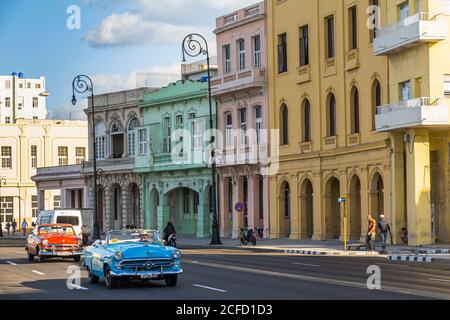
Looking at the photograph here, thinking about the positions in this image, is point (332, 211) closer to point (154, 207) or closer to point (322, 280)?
point (154, 207)

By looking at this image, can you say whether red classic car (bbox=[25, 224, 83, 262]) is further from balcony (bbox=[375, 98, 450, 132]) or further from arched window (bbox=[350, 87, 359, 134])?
arched window (bbox=[350, 87, 359, 134])

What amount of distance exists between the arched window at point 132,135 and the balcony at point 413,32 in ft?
118

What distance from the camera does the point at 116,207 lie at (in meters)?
90.7

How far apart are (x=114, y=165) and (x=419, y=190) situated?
40654mm

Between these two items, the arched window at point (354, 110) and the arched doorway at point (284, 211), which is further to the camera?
the arched doorway at point (284, 211)

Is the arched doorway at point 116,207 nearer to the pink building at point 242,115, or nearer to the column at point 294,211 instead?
the pink building at point 242,115

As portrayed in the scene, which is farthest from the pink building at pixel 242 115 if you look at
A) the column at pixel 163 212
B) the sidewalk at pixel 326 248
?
the column at pixel 163 212

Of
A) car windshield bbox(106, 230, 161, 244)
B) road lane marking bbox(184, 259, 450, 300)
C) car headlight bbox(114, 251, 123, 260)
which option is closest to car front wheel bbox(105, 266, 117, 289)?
car headlight bbox(114, 251, 123, 260)

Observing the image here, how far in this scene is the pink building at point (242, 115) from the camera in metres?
68.8

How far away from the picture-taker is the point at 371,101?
56.2 m

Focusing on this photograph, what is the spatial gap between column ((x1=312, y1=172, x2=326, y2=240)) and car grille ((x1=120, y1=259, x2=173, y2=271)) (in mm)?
35044

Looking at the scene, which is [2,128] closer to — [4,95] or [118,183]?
[118,183]

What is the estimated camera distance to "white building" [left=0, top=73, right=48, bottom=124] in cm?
17412

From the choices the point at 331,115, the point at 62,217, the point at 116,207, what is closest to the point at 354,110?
the point at 331,115
